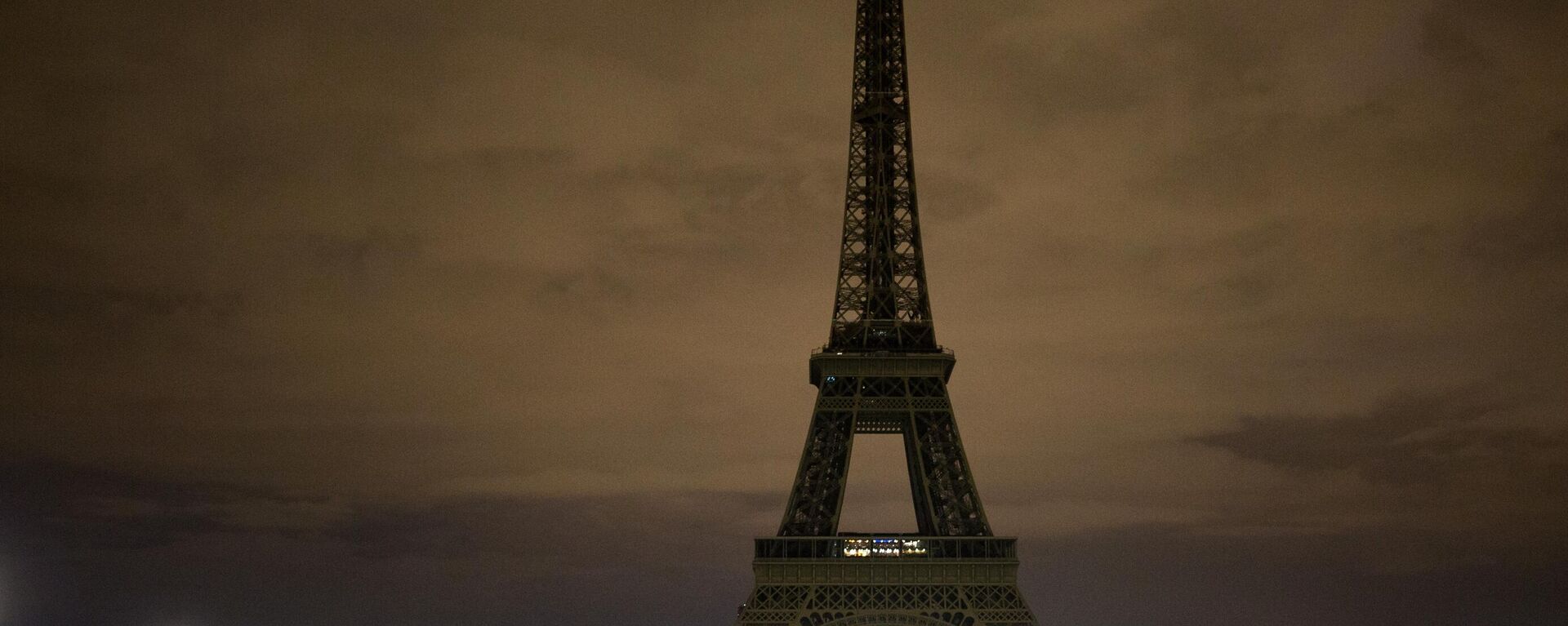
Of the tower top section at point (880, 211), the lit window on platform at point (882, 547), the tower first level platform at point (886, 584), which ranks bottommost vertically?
the tower first level platform at point (886, 584)

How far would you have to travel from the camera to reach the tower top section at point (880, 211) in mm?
84188

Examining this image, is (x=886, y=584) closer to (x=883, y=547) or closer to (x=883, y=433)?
(x=883, y=547)

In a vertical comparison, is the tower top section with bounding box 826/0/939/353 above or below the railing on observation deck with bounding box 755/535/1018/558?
above

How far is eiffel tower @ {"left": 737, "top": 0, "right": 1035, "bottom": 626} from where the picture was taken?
75500 millimetres

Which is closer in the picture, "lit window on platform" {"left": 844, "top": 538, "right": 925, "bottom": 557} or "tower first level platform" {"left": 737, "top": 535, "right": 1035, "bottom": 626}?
"tower first level platform" {"left": 737, "top": 535, "right": 1035, "bottom": 626}

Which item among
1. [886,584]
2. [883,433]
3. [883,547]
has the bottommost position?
[886,584]

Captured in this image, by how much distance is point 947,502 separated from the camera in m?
79.4

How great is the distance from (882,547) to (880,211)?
23.3 meters

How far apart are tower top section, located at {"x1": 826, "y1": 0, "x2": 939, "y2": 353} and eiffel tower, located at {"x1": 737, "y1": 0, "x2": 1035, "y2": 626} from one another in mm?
92

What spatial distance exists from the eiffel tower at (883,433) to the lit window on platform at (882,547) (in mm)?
69

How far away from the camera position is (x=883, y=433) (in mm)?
84500

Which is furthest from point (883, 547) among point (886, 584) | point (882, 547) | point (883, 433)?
point (883, 433)

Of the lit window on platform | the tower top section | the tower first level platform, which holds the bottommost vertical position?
the tower first level platform

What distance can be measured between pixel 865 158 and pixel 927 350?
579 inches
